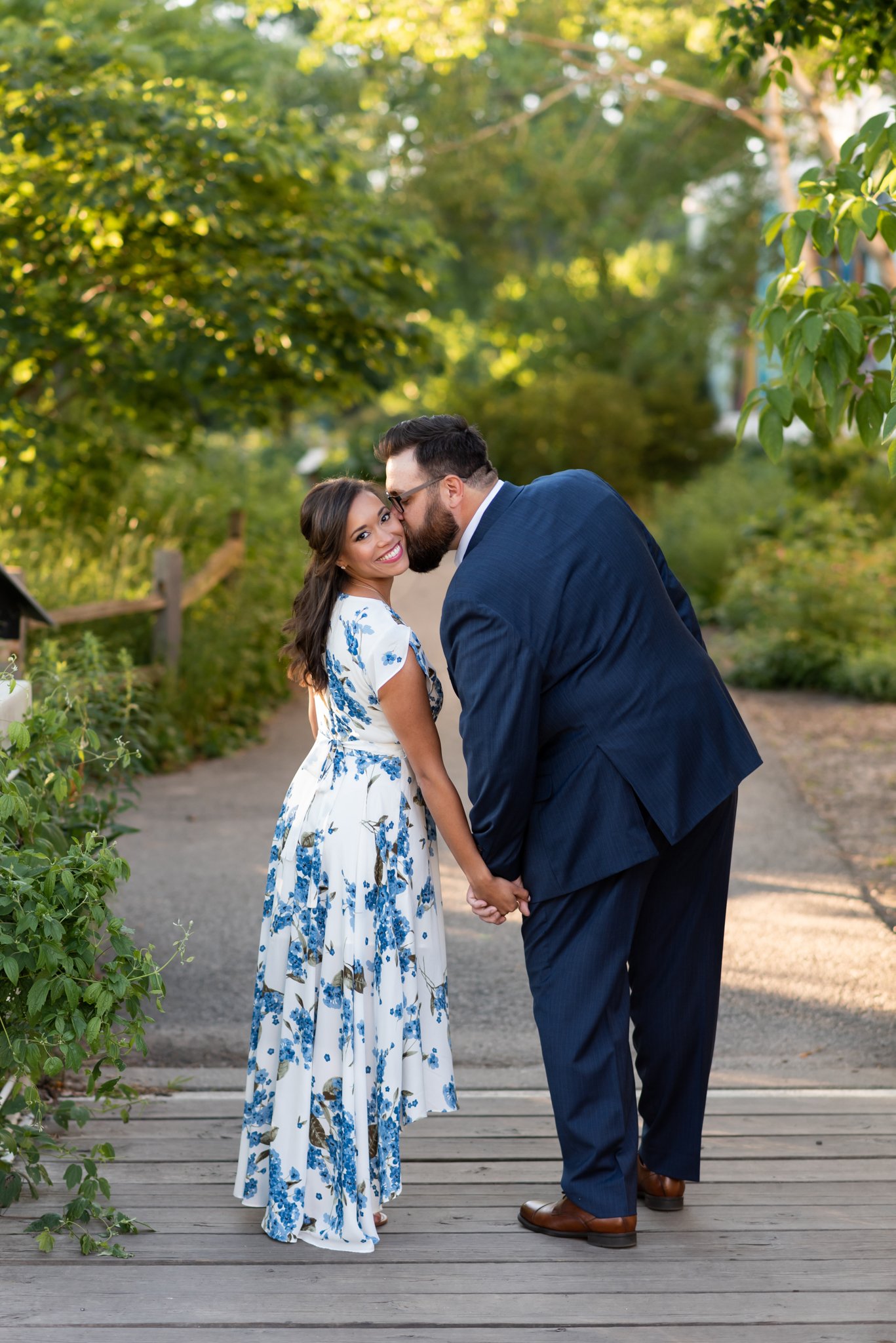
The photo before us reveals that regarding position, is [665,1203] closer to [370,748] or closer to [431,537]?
[370,748]

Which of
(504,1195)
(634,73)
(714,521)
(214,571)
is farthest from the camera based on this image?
(634,73)

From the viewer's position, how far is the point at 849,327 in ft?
10.9

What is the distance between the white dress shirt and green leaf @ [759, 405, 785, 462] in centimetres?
87

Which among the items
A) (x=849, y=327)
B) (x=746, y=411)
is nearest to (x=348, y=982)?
Answer: (x=746, y=411)

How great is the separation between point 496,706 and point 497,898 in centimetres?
47

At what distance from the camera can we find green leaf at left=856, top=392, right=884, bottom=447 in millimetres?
3566

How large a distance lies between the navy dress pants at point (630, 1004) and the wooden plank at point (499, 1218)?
0.39 feet

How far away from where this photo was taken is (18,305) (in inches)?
351

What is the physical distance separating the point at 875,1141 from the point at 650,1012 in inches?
35.0

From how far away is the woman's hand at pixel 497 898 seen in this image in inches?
116

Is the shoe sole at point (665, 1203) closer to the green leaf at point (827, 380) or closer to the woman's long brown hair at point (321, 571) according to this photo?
the woman's long brown hair at point (321, 571)

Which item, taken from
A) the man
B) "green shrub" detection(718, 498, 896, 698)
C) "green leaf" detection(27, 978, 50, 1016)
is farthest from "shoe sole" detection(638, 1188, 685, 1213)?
"green shrub" detection(718, 498, 896, 698)

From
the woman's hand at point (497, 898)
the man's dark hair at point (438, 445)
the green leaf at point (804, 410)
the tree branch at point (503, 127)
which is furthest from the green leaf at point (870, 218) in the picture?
the tree branch at point (503, 127)

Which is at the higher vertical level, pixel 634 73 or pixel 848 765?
pixel 634 73
